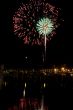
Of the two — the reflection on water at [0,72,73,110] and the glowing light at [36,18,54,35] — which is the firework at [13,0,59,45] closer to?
the glowing light at [36,18,54,35]

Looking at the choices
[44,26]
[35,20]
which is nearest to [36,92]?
[44,26]

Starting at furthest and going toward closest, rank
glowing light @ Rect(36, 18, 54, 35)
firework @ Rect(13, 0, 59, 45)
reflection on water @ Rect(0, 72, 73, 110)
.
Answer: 1. firework @ Rect(13, 0, 59, 45)
2. glowing light @ Rect(36, 18, 54, 35)
3. reflection on water @ Rect(0, 72, 73, 110)

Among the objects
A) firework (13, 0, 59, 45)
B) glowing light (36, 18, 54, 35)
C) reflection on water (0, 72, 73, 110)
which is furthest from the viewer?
firework (13, 0, 59, 45)

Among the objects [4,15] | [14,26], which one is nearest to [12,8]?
[4,15]

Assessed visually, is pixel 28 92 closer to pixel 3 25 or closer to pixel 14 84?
pixel 14 84

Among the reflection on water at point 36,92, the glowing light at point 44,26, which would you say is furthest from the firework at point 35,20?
the reflection on water at point 36,92

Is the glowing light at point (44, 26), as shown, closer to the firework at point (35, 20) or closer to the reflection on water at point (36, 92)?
the firework at point (35, 20)

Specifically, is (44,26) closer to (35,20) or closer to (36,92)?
(35,20)

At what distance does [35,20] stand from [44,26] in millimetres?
3099

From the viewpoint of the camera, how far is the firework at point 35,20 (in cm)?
5025

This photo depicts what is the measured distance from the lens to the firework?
50250 mm

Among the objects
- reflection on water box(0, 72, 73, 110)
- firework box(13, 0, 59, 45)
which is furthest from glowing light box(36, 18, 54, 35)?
reflection on water box(0, 72, 73, 110)

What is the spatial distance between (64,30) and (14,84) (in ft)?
124

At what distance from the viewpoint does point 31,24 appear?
53344 mm
